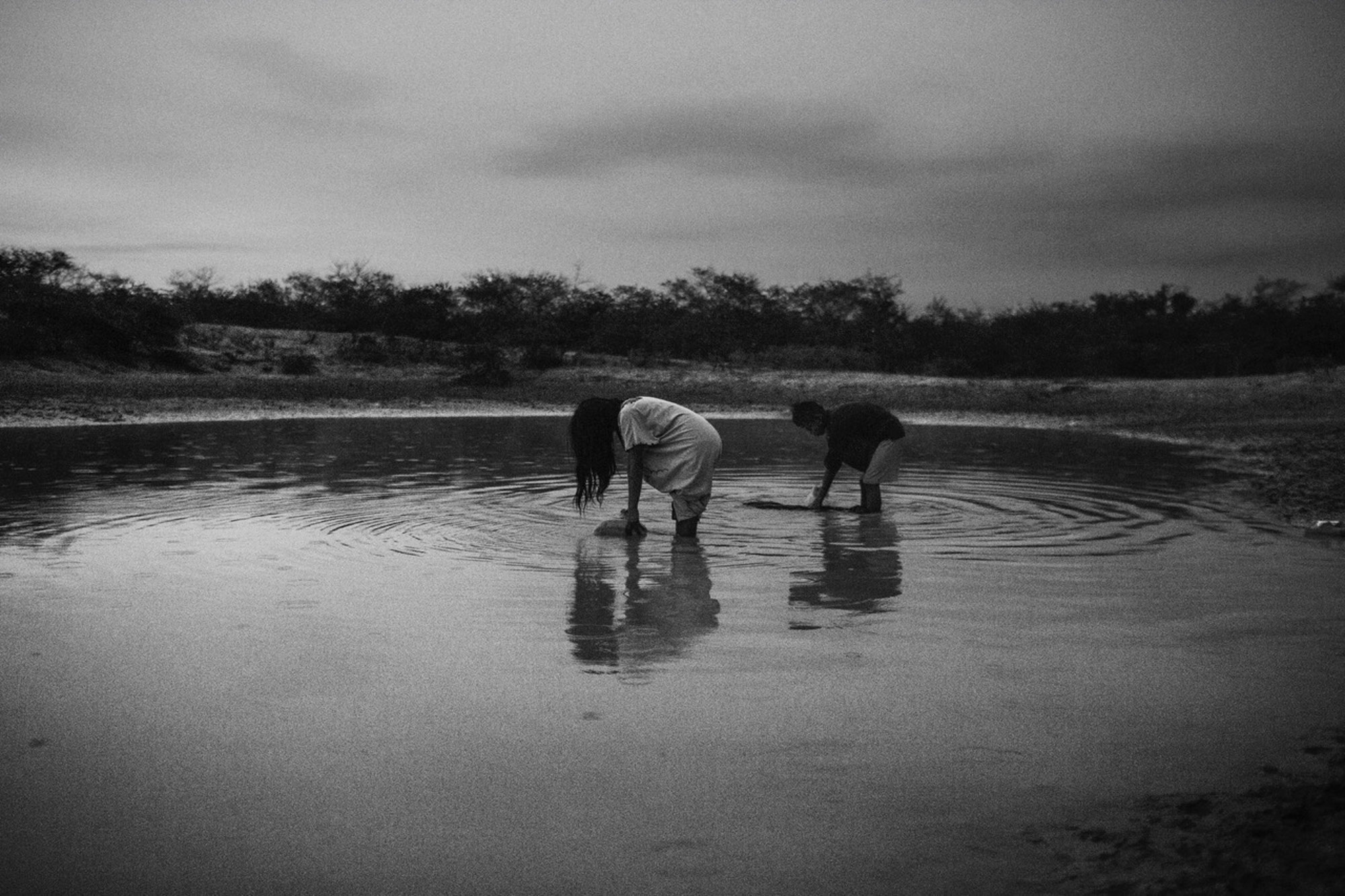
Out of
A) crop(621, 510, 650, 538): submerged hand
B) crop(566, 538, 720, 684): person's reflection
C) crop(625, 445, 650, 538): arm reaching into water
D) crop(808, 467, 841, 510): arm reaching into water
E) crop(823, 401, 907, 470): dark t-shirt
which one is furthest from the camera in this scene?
crop(823, 401, 907, 470): dark t-shirt

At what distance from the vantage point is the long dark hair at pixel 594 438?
27.0 feet

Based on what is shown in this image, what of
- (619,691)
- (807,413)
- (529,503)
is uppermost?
(807,413)

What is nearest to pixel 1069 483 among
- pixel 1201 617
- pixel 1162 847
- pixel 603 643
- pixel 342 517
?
pixel 1201 617

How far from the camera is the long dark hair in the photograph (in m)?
8.24

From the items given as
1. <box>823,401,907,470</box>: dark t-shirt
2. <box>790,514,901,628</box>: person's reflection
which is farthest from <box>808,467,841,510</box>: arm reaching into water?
<box>790,514,901,628</box>: person's reflection

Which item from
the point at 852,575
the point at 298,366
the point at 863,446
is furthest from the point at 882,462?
the point at 298,366

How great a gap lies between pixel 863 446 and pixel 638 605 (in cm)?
473

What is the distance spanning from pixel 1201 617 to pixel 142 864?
4.79 meters

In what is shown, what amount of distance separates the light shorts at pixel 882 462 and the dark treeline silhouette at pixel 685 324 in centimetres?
2176

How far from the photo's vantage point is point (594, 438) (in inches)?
325

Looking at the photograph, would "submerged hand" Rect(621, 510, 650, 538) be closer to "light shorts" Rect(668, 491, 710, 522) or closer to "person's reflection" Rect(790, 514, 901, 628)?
"light shorts" Rect(668, 491, 710, 522)

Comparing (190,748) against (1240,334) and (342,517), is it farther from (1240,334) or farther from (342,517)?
(1240,334)

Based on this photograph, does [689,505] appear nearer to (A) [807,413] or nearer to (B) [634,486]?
(B) [634,486]

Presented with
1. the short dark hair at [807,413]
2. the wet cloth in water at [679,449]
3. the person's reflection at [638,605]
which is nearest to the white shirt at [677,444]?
the wet cloth in water at [679,449]
